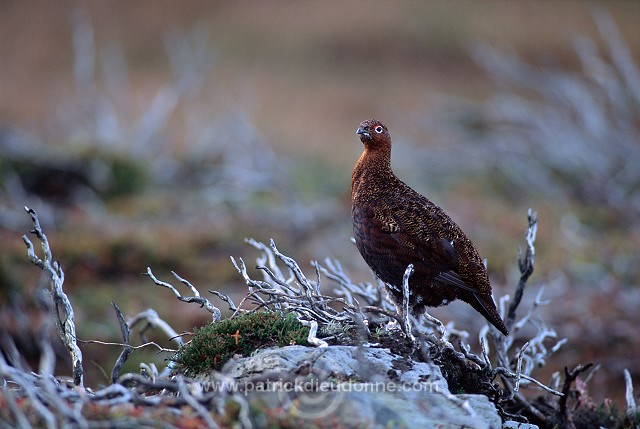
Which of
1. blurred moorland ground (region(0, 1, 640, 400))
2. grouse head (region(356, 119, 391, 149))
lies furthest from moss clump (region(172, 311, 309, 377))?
blurred moorland ground (region(0, 1, 640, 400))

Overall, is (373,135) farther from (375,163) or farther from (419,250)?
(419,250)

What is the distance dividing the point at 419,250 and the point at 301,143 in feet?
51.1

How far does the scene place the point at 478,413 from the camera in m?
3.91

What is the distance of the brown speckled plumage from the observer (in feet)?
15.8

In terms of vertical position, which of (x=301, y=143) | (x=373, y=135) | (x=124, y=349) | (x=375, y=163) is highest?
(x=301, y=143)

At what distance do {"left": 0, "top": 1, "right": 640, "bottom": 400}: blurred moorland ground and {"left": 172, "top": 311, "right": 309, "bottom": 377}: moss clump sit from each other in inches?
169

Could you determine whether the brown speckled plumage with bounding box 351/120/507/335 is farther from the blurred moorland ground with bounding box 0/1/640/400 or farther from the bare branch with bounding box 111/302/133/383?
the blurred moorland ground with bounding box 0/1/640/400

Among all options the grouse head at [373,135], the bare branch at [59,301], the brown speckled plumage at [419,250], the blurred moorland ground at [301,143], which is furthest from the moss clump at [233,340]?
the blurred moorland ground at [301,143]

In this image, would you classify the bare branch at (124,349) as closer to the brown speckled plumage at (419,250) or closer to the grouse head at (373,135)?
the brown speckled plumage at (419,250)

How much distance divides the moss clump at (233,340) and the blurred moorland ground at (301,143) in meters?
4.30

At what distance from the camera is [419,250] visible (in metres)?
4.81

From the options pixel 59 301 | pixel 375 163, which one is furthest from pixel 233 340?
pixel 375 163

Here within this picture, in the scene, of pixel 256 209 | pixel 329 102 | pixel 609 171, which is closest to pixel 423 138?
pixel 329 102

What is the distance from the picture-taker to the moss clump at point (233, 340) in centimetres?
429
